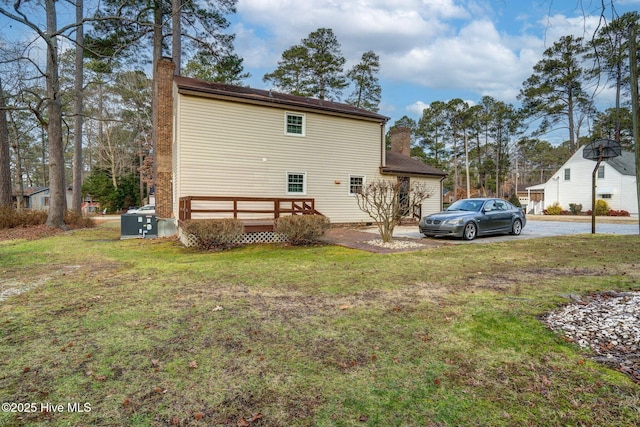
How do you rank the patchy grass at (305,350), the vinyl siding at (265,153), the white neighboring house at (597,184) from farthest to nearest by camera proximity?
the white neighboring house at (597,184) → the vinyl siding at (265,153) → the patchy grass at (305,350)

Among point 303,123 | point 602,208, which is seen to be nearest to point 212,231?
point 303,123

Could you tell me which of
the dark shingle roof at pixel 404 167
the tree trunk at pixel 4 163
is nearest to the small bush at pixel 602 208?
the dark shingle roof at pixel 404 167

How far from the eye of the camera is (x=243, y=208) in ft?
43.5

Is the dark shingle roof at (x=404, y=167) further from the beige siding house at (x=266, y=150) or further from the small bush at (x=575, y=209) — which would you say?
the small bush at (x=575, y=209)

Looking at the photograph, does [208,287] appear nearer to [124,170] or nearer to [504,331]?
[504,331]

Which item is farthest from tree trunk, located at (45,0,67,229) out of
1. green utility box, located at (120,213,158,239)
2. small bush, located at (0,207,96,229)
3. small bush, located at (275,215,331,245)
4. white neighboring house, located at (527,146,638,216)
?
white neighboring house, located at (527,146,638,216)

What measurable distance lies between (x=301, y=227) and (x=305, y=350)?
22.9 ft

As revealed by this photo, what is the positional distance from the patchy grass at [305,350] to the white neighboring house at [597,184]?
2926 centimetres

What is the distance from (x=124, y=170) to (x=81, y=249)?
120ft

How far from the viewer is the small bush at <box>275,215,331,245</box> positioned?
389 inches

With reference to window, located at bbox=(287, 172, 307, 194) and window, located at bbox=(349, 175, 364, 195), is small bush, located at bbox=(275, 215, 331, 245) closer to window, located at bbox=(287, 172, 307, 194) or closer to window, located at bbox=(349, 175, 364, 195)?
window, located at bbox=(287, 172, 307, 194)

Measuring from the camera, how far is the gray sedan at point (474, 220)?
35.6 ft

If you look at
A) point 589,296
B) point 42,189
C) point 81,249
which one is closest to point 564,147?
point 589,296

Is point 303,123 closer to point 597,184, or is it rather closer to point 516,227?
point 516,227
